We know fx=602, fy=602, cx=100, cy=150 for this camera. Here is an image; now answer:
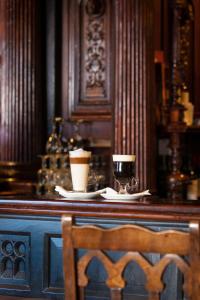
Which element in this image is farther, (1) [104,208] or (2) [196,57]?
(2) [196,57]

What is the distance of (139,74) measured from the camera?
13.9 feet

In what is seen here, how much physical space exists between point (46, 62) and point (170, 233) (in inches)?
167

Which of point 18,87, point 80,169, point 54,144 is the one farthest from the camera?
point 18,87

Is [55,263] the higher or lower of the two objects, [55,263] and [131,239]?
the lower

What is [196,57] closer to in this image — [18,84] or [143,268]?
[18,84]

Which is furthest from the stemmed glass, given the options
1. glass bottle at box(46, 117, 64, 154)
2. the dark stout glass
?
glass bottle at box(46, 117, 64, 154)

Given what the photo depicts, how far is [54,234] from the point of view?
2441 millimetres

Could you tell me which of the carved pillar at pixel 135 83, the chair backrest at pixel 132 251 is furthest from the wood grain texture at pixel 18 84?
the chair backrest at pixel 132 251

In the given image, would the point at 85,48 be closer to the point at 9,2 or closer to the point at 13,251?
the point at 9,2

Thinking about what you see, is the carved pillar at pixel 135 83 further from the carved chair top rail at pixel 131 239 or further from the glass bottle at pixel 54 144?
the carved chair top rail at pixel 131 239

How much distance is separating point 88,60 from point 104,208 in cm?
327

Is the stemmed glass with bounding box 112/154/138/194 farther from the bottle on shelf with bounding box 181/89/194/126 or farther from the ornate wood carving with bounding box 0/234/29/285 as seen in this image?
the bottle on shelf with bounding box 181/89/194/126

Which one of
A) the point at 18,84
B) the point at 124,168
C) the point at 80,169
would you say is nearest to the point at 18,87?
the point at 18,84

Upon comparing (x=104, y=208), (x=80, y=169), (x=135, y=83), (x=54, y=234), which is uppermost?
(x=135, y=83)
